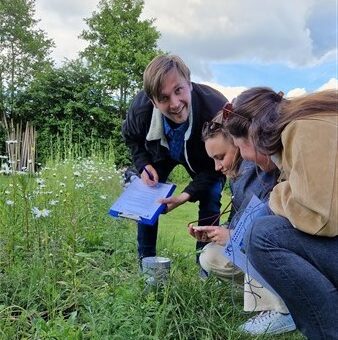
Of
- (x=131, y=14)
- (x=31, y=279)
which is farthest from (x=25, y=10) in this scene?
(x=31, y=279)

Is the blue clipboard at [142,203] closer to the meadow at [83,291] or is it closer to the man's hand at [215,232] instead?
the meadow at [83,291]

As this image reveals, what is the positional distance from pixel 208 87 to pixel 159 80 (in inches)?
19.7

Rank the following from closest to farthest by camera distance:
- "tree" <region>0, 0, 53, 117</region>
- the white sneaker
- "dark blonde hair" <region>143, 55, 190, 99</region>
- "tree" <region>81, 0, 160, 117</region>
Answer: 1. the white sneaker
2. "dark blonde hair" <region>143, 55, 190, 99</region>
3. "tree" <region>81, 0, 160, 117</region>
4. "tree" <region>0, 0, 53, 117</region>

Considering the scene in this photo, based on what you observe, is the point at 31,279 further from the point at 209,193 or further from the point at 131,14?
the point at 131,14

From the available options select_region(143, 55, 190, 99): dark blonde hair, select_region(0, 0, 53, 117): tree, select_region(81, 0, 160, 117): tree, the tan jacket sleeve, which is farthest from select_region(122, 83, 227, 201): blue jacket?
select_region(0, 0, 53, 117): tree

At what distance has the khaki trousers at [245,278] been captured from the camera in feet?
7.46

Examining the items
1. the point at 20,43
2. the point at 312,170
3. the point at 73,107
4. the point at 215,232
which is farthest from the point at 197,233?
the point at 20,43

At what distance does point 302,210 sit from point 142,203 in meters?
1.23

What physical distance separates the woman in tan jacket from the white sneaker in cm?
29

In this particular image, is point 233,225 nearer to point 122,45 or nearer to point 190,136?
point 190,136

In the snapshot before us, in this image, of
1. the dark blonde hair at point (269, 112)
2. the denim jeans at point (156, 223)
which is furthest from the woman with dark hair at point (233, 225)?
the denim jeans at point (156, 223)

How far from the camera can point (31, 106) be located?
13.6 m

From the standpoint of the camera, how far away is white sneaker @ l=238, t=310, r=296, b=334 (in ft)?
7.11

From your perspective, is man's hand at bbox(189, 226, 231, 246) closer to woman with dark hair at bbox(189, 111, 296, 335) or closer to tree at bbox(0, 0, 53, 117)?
woman with dark hair at bbox(189, 111, 296, 335)
